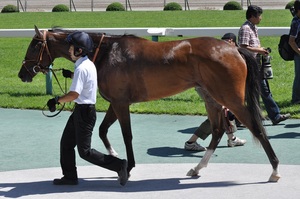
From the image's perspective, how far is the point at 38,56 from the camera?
866cm

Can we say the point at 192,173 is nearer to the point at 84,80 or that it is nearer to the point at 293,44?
the point at 84,80

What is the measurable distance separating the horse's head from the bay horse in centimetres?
1

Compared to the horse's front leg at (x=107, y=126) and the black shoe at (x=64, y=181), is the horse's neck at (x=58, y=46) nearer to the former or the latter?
the horse's front leg at (x=107, y=126)

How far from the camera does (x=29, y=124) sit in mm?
11922

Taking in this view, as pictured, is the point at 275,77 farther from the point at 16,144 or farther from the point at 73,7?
the point at 73,7

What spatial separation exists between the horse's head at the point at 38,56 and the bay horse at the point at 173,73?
0.01 m

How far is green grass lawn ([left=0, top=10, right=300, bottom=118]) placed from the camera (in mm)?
13296

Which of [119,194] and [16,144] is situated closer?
[119,194]

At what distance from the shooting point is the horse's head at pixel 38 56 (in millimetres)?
8602

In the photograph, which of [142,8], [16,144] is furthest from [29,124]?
[142,8]

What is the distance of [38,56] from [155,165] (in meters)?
1.90

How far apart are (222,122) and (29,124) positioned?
4114 mm

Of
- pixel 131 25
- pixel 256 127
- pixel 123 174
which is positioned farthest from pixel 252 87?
pixel 131 25

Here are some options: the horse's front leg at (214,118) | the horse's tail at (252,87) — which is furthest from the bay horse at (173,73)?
the horse's front leg at (214,118)
